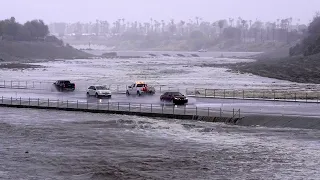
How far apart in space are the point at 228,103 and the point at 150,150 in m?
18.8

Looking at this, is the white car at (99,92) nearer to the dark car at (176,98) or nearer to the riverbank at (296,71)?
the dark car at (176,98)

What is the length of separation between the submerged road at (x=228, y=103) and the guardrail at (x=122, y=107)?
1.59 metres

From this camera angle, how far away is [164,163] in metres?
28.7

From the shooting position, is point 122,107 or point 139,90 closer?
point 122,107

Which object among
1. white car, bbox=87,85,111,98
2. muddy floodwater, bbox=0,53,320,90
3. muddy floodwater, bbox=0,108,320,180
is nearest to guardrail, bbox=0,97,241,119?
muddy floodwater, bbox=0,108,320,180

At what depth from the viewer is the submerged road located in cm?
4278

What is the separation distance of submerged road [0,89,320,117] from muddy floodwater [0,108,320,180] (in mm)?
5317

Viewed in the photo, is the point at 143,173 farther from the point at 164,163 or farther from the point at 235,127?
the point at 235,127

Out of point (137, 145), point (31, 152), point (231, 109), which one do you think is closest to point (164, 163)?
point (137, 145)

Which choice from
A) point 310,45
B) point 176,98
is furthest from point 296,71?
point 176,98

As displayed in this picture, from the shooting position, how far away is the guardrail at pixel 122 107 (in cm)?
4309

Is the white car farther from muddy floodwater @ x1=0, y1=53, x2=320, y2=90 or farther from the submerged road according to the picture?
muddy floodwater @ x1=0, y1=53, x2=320, y2=90

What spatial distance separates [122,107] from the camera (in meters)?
47.6

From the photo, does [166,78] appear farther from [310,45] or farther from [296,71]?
[310,45]
